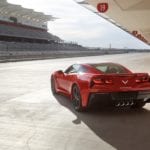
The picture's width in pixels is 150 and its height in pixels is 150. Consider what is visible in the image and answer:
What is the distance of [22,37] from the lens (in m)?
92.2

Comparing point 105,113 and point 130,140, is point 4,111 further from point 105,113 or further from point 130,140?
point 130,140

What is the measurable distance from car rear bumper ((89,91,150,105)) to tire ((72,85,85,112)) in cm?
49

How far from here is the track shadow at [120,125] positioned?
682cm

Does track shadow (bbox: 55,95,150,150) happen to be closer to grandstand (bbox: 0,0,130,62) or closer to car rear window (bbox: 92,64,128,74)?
car rear window (bbox: 92,64,128,74)

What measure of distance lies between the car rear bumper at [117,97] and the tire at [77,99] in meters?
0.49

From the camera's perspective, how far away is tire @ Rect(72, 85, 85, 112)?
388 inches

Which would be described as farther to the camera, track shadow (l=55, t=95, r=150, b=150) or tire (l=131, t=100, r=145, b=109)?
tire (l=131, t=100, r=145, b=109)

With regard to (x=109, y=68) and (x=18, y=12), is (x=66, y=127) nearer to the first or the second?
(x=109, y=68)

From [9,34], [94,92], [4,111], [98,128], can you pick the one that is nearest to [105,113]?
[94,92]

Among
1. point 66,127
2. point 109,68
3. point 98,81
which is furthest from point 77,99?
point 66,127

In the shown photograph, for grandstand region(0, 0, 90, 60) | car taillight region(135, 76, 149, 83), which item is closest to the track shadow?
Answer: car taillight region(135, 76, 149, 83)

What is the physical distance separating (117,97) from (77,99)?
1.25 metres

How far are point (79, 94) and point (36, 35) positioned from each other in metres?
91.7

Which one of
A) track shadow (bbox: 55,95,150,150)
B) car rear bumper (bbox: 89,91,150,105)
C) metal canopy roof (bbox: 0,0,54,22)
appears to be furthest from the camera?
metal canopy roof (bbox: 0,0,54,22)
